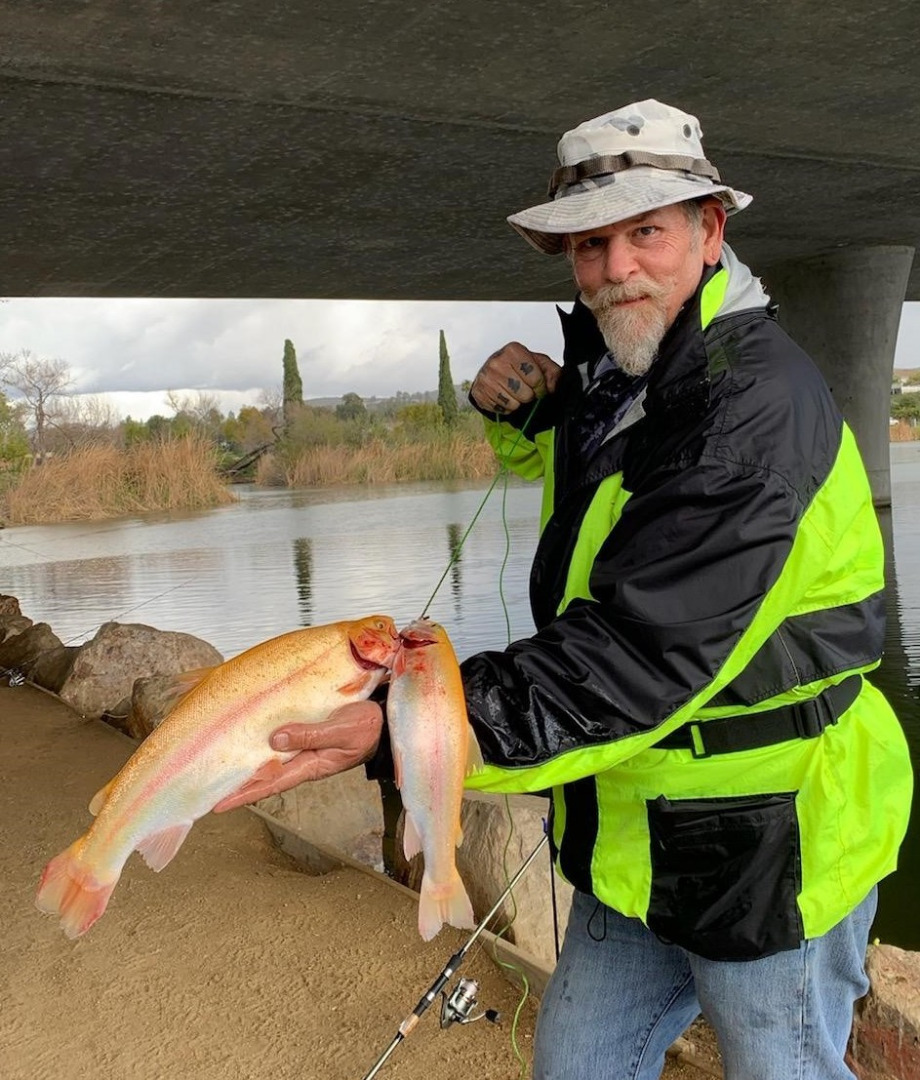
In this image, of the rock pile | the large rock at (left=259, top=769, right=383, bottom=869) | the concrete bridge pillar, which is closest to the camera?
the large rock at (left=259, top=769, right=383, bottom=869)

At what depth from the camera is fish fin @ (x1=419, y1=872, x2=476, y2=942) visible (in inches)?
79.8

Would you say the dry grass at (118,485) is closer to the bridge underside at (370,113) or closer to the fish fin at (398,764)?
the bridge underside at (370,113)

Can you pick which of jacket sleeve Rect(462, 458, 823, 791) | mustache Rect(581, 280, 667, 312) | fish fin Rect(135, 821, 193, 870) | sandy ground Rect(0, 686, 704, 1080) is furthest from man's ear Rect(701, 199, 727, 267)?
sandy ground Rect(0, 686, 704, 1080)

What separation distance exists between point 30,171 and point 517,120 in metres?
3.69

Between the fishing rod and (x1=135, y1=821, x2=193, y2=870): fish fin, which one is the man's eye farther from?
the fishing rod

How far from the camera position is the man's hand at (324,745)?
1.97 m

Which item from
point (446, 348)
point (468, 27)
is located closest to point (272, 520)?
point (468, 27)

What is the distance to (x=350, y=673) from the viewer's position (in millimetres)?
→ 2031

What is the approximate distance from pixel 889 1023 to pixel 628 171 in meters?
2.30

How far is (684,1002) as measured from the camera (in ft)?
8.14

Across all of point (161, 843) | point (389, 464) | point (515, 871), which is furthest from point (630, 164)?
point (389, 464)

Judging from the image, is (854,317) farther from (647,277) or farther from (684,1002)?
(684,1002)

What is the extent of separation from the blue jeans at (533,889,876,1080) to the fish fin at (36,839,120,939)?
1.03m

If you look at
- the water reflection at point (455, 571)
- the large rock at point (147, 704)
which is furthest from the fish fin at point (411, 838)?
the water reflection at point (455, 571)
